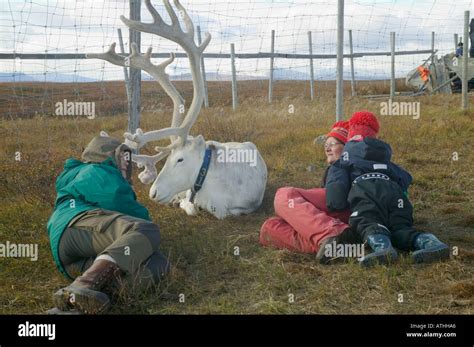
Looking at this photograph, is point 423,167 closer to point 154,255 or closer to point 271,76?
point 154,255

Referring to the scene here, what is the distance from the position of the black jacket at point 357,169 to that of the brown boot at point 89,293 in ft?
6.48

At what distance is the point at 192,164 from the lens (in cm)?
576

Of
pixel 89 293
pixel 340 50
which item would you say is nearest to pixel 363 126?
pixel 89 293

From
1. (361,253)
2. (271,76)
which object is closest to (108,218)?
(361,253)

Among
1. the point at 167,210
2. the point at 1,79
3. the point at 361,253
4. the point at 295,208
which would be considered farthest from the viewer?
the point at 1,79

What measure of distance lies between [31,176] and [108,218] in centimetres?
334

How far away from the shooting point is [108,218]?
4.12 m

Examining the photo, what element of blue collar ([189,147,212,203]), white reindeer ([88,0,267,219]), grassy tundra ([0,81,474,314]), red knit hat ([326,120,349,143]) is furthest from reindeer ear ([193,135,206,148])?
red knit hat ([326,120,349,143])
